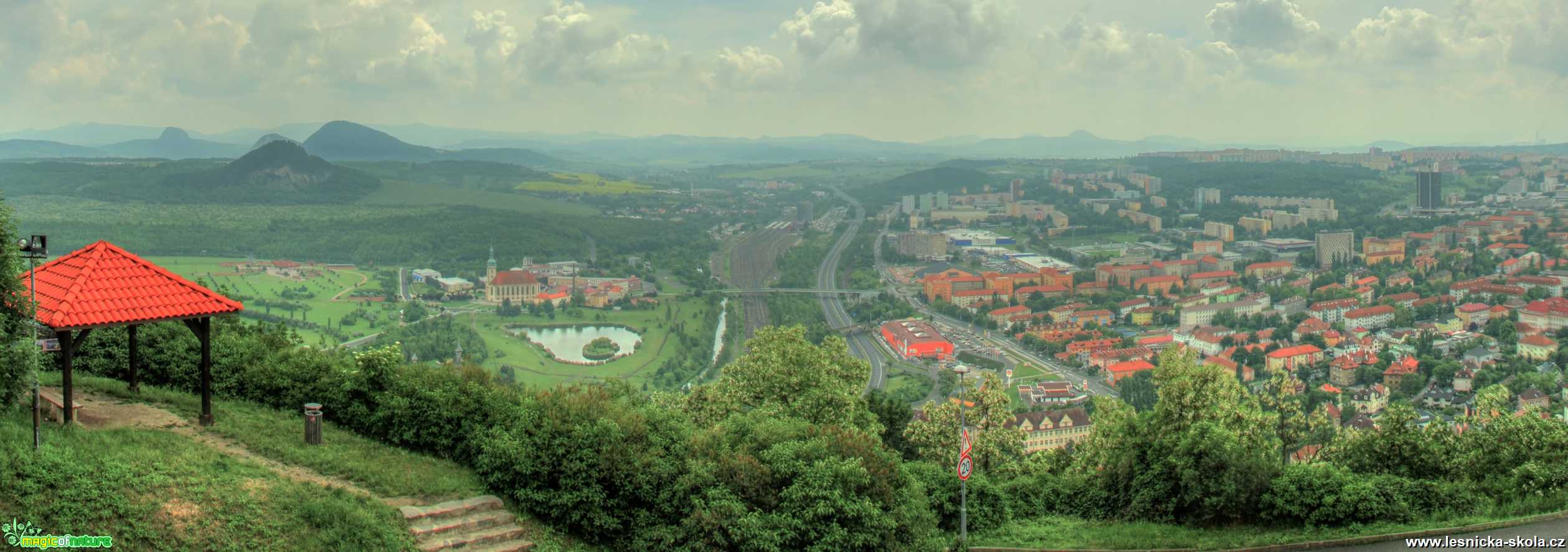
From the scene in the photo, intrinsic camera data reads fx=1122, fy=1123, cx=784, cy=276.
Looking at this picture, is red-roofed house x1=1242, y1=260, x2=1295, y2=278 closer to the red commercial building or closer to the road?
the road

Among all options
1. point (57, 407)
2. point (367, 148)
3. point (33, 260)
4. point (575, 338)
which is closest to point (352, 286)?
point (575, 338)

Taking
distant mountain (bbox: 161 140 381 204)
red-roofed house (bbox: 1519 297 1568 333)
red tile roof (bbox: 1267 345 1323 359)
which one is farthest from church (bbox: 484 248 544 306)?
red-roofed house (bbox: 1519 297 1568 333)

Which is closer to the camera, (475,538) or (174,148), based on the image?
(475,538)

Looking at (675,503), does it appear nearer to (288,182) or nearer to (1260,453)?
(1260,453)

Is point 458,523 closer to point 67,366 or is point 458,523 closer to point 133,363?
point 67,366

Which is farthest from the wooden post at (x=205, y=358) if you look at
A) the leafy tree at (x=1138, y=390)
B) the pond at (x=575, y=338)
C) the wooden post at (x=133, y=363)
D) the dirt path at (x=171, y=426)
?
the pond at (x=575, y=338)
